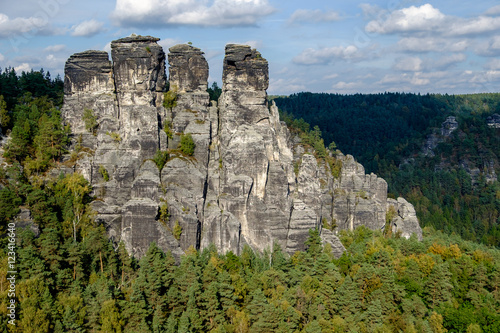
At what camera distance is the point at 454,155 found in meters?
169

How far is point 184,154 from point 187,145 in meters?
1.07

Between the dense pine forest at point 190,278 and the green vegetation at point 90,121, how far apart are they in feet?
10.0

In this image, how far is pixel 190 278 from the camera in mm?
47625

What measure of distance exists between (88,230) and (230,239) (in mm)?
14424

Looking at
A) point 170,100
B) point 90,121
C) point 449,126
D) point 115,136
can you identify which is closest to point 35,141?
point 90,121

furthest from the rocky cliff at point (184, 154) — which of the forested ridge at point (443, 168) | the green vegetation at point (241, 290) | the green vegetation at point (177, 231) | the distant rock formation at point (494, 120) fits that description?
the distant rock formation at point (494, 120)

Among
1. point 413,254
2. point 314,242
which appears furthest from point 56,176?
point 413,254

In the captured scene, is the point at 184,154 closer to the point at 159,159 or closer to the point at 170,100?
the point at 159,159

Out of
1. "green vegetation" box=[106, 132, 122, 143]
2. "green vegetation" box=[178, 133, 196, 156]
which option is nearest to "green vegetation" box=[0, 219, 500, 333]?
"green vegetation" box=[178, 133, 196, 156]

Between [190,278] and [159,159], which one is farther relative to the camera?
[159,159]

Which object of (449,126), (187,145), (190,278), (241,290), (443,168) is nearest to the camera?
(190,278)

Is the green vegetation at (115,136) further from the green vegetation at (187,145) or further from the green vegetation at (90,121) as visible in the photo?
the green vegetation at (187,145)

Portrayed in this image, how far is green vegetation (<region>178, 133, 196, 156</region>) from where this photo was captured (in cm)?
6022

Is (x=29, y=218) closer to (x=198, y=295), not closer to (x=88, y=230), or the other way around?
(x=88, y=230)
